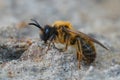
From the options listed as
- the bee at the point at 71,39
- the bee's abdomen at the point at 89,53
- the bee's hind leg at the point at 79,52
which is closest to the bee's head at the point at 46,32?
the bee at the point at 71,39

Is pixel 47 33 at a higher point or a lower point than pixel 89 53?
higher

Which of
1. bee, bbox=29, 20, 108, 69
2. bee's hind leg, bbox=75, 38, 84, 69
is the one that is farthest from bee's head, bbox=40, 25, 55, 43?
bee's hind leg, bbox=75, 38, 84, 69

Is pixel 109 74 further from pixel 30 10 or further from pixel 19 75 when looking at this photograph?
pixel 30 10

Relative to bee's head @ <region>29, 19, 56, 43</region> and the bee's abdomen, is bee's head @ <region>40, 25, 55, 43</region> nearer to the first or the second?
bee's head @ <region>29, 19, 56, 43</region>

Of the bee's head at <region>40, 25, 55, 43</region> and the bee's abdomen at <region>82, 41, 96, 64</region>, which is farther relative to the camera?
the bee's head at <region>40, 25, 55, 43</region>

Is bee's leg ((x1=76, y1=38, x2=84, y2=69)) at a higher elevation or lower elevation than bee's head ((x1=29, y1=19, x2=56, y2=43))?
lower

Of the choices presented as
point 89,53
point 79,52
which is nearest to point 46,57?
point 79,52

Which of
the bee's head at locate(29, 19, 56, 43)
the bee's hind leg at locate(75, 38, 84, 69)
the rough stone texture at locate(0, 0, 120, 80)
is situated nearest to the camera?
the rough stone texture at locate(0, 0, 120, 80)

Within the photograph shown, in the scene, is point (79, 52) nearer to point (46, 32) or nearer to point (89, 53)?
point (89, 53)

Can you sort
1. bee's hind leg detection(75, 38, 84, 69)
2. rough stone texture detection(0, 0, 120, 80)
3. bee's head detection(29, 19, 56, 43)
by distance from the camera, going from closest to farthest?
rough stone texture detection(0, 0, 120, 80) < bee's hind leg detection(75, 38, 84, 69) < bee's head detection(29, 19, 56, 43)
